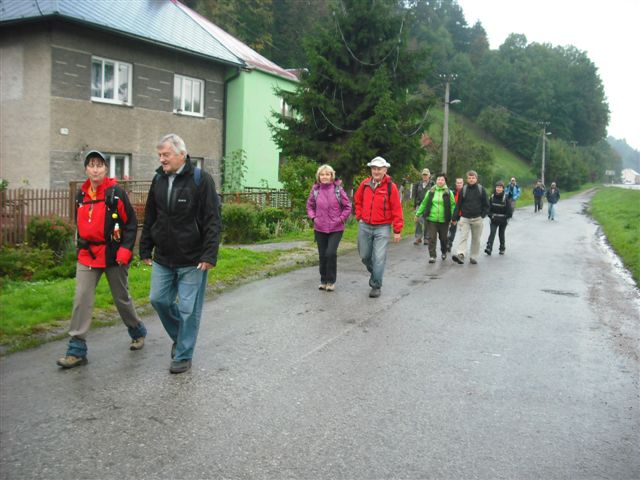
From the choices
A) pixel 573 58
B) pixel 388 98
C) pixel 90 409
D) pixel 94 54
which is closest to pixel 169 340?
pixel 90 409

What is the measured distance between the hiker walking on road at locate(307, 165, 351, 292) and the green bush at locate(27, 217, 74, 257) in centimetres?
583

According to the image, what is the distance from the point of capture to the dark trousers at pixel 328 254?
9.73 m

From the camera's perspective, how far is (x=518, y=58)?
385ft

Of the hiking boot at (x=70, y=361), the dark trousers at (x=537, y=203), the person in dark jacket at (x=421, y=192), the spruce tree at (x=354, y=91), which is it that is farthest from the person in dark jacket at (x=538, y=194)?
the hiking boot at (x=70, y=361)

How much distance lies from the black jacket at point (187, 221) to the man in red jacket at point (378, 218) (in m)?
4.12

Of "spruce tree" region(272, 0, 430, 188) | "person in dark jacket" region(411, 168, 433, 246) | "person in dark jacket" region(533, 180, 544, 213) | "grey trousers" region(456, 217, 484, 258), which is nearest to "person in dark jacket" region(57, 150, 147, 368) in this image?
"grey trousers" region(456, 217, 484, 258)

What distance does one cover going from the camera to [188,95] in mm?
24891

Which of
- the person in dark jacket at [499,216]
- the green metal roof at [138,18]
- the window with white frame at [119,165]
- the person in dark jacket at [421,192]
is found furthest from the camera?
the window with white frame at [119,165]

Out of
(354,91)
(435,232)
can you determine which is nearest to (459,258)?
(435,232)

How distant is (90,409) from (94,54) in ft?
58.4

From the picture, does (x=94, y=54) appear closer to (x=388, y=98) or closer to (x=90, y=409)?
(x=388, y=98)

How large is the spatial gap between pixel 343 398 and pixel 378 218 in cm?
478

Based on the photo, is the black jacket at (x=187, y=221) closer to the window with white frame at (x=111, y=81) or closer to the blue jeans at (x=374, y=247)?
the blue jeans at (x=374, y=247)

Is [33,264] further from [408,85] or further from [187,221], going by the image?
[408,85]
